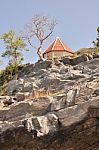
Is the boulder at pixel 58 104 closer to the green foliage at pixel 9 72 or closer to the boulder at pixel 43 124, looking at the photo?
the boulder at pixel 43 124

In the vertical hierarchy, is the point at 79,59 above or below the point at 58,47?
below

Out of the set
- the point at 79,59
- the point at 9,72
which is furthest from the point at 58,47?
the point at 79,59

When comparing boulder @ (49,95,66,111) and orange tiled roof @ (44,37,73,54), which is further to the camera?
orange tiled roof @ (44,37,73,54)

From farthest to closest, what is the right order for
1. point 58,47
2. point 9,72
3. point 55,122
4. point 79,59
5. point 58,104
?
point 58,47 < point 9,72 < point 79,59 < point 58,104 < point 55,122

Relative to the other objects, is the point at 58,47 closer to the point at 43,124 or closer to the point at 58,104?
the point at 58,104

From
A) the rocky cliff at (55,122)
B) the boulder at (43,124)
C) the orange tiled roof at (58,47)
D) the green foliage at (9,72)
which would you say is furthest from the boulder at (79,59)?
the orange tiled roof at (58,47)

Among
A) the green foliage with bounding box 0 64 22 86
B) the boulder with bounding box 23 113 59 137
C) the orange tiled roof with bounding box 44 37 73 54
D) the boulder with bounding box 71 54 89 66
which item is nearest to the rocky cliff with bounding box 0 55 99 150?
the boulder with bounding box 23 113 59 137

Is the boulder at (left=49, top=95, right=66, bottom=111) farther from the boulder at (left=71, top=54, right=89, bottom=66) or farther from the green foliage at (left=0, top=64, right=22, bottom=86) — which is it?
the green foliage at (left=0, top=64, right=22, bottom=86)

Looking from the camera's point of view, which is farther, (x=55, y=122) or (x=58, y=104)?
(x=58, y=104)

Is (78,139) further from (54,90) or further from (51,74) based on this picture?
(51,74)

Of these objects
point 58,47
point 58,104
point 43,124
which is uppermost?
point 58,47

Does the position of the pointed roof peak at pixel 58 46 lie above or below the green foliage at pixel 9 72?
above

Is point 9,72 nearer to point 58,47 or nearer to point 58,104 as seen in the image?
point 58,47

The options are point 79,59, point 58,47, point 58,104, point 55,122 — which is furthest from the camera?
point 58,47
